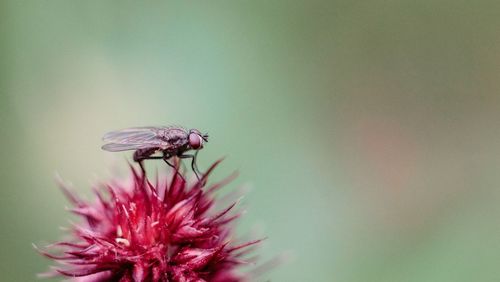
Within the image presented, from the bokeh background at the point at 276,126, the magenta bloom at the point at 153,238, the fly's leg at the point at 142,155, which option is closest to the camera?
the magenta bloom at the point at 153,238

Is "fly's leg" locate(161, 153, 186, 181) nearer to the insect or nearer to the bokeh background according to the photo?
the insect

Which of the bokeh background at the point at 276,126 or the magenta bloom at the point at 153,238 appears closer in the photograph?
the magenta bloom at the point at 153,238

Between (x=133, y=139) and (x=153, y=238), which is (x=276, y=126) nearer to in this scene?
(x=133, y=139)

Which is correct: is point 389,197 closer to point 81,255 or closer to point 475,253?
point 475,253

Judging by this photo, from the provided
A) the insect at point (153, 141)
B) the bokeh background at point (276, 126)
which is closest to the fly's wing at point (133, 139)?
the insect at point (153, 141)

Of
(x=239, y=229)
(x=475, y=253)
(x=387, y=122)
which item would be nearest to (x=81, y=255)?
(x=239, y=229)

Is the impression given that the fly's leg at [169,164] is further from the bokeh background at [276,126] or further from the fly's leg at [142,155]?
the bokeh background at [276,126]
